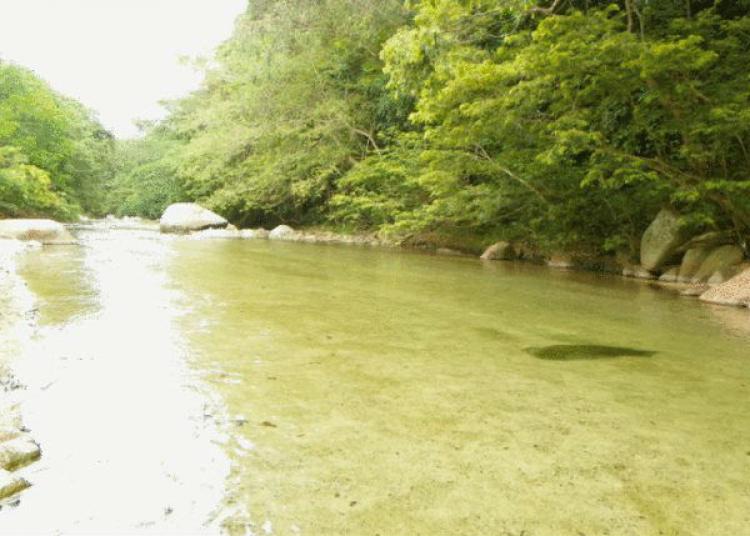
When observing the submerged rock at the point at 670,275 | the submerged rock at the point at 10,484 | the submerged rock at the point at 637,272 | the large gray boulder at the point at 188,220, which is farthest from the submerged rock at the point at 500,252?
the large gray boulder at the point at 188,220

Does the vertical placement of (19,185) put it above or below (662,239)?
below

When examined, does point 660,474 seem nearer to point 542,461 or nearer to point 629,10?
point 542,461

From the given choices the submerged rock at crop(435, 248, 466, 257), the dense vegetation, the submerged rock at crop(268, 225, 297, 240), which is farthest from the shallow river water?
the submerged rock at crop(268, 225, 297, 240)

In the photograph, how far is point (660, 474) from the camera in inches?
59.4

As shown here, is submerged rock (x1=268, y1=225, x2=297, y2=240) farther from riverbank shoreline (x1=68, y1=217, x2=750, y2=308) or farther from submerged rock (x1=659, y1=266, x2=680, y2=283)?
submerged rock (x1=659, y1=266, x2=680, y2=283)

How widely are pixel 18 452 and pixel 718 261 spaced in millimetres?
7701

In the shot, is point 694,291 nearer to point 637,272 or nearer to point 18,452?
point 637,272

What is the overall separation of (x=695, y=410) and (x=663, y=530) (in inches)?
39.5

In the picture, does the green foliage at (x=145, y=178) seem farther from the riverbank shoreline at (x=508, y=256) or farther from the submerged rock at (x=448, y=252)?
the submerged rock at (x=448, y=252)

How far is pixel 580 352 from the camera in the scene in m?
2.98

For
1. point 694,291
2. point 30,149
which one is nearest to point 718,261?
point 694,291

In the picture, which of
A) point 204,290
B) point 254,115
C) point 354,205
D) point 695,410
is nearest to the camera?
point 695,410

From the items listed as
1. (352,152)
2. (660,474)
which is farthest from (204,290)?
(352,152)

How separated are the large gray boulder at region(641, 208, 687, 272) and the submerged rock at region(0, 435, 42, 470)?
7.81 m
